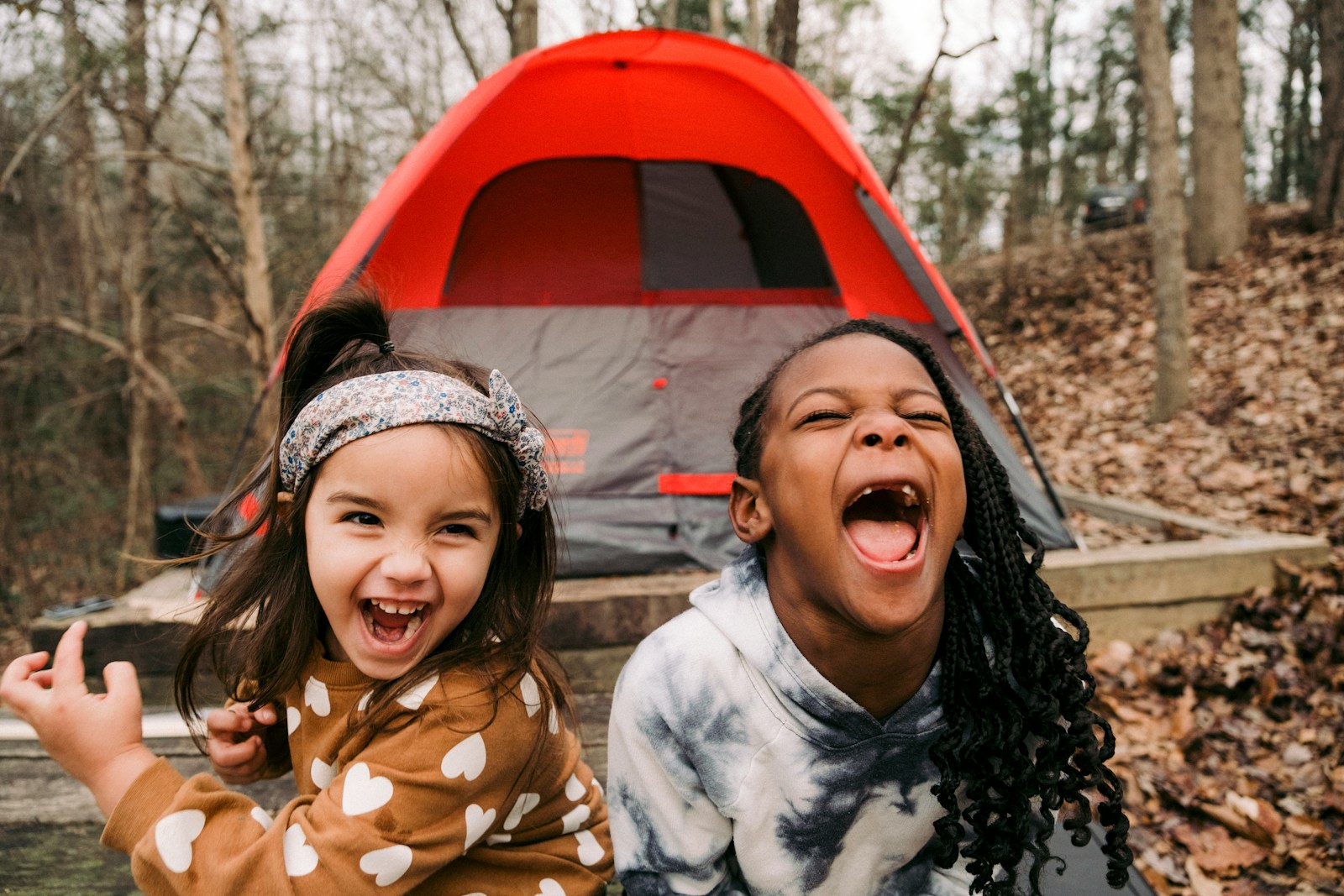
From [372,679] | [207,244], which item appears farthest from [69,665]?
[207,244]

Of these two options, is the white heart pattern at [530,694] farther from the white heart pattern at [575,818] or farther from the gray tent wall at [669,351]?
the gray tent wall at [669,351]

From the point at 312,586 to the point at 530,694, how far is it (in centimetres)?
41

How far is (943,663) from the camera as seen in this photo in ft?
3.98

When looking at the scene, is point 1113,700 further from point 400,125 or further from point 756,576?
point 400,125

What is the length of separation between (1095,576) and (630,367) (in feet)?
6.48

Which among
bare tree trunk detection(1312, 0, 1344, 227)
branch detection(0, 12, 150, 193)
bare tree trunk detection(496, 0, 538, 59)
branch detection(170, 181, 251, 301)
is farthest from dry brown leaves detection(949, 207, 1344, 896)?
branch detection(0, 12, 150, 193)

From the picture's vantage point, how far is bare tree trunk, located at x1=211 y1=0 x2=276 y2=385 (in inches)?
183

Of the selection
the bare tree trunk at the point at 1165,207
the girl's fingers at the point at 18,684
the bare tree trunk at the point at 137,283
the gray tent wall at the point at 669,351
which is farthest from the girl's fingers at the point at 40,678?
the bare tree trunk at the point at 1165,207

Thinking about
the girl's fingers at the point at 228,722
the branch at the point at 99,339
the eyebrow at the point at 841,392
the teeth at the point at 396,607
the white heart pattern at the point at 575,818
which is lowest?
the white heart pattern at the point at 575,818

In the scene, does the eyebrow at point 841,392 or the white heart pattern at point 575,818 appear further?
the white heart pattern at point 575,818

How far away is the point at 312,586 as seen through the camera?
Result: 4.27 feet

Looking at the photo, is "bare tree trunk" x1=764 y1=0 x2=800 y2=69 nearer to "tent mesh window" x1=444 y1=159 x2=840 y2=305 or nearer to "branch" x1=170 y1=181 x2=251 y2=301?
"tent mesh window" x1=444 y1=159 x2=840 y2=305

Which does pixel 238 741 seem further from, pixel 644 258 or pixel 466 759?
pixel 644 258

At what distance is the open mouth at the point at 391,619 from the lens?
1157 millimetres
